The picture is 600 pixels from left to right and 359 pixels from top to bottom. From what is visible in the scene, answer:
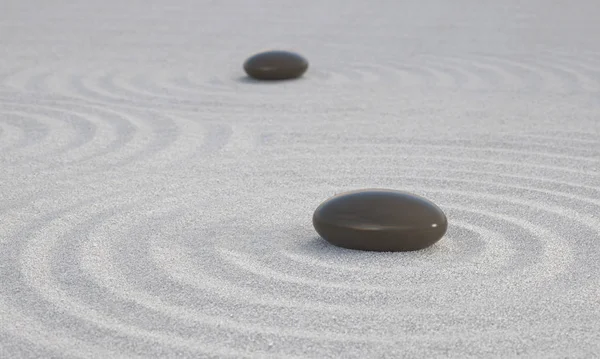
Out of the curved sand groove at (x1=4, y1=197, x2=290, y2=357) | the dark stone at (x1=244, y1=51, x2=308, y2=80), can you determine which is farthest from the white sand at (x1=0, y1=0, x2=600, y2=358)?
the dark stone at (x1=244, y1=51, x2=308, y2=80)

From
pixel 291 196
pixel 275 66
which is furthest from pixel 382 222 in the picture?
pixel 275 66

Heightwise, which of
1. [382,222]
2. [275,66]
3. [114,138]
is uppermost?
[382,222]

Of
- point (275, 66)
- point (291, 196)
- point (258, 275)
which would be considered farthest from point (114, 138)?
point (258, 275)

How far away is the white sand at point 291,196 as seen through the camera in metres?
3.08

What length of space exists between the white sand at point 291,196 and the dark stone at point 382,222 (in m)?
0.08

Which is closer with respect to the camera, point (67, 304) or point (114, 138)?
point (67, 304)

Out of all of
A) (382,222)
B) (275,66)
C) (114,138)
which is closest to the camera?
(382,222)

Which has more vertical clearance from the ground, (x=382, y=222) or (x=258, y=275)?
(x=382, y=222)

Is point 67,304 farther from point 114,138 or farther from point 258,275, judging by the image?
point 114,138

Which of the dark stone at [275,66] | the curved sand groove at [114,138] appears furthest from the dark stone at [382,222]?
the dark stone at [275,66]

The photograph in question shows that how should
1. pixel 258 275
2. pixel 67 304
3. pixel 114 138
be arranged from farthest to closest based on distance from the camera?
pixel 114 138 → pixel 258 275 → pixel 67 304

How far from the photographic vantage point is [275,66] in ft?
25.7

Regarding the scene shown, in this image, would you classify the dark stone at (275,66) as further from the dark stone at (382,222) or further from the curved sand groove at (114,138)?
the dark stone at (382,222)

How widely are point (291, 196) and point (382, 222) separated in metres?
1.02
